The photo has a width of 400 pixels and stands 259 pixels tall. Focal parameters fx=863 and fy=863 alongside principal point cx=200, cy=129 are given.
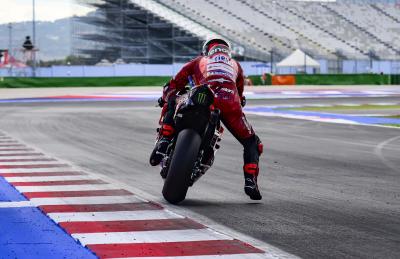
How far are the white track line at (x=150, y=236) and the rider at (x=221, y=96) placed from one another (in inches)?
71.1

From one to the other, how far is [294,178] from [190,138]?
3.17 m

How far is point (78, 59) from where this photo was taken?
3238 inches

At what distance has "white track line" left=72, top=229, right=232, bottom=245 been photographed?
20.6ft

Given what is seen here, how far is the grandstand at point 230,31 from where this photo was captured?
7475cm

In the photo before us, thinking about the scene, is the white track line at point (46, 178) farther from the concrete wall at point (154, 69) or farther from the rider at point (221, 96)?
the concrete wall at point (154, 69)

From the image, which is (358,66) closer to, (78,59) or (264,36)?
(264,36)

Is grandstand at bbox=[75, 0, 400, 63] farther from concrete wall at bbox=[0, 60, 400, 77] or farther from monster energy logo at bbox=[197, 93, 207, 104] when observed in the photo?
monster energy logo at bbox=[197, 93, 207, 104]

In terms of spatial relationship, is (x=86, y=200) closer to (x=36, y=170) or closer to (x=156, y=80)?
(x=36, y=170)

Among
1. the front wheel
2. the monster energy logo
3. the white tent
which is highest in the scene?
the white tent

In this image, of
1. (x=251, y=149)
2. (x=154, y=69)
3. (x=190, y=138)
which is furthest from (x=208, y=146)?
(x=154, y=69)

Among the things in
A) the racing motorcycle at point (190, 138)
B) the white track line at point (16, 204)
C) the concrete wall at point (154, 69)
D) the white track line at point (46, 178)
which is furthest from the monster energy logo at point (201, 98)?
the concrete wall at point (154, 69)

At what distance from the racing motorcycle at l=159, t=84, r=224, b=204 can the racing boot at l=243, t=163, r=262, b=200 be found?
52 centimetres

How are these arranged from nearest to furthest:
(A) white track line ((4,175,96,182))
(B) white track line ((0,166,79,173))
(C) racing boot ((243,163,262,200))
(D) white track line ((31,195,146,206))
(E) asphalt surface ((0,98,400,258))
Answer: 1. (E) asphalt surface ((0,98,400,258))
2. (D) white track line ((31,195,146,206))
3. (C) racing boot ((243,163,262,200))
4. (A) white track line ((4,175,96,182))
5. (B) white track line ((0,166,79,173))

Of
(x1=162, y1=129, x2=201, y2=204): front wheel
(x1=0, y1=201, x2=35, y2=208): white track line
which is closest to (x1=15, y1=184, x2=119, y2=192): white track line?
(x1=0, y1=201, x2=35, y2=208): white track line
